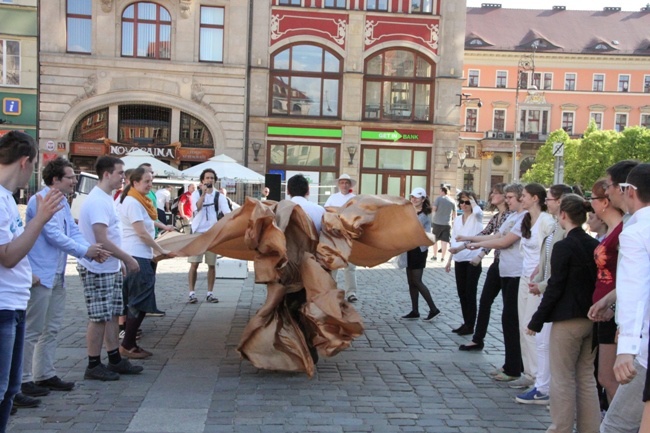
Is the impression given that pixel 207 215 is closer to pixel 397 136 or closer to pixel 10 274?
pixel 10 274

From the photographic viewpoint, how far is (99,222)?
231 inches

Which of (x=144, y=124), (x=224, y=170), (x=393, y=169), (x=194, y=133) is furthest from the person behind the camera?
(x=393, y=169)

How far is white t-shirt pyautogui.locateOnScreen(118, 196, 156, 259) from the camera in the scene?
6.91 meters

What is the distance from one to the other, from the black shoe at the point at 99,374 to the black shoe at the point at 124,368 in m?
0.14

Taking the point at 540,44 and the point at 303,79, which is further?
the point at 540,44

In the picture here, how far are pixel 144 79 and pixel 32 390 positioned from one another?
25.6 metres

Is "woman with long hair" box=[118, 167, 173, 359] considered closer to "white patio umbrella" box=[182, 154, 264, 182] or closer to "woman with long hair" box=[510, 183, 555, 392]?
"woman with long hair" box=[510, 183, 555, 392]

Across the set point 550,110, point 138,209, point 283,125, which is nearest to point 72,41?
point 283,125

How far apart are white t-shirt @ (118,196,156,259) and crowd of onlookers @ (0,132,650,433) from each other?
1cm

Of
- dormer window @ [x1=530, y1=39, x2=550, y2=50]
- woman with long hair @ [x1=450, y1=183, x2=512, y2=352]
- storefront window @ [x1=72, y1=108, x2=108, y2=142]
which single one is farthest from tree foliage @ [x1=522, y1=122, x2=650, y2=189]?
woman with long hair @ [x1=450, y1=183, x2=512, y2=352]

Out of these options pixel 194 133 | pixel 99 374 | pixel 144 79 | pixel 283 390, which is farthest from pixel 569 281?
pixel 194 133

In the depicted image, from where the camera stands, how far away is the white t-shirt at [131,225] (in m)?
6.91

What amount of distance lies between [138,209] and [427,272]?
9214mm

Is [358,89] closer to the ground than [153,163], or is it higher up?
higher up
